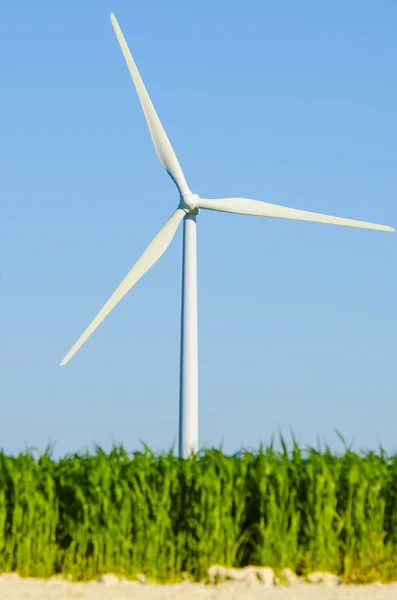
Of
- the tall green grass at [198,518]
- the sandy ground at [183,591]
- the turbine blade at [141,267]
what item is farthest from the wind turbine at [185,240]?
the sandy ground at [183,591]

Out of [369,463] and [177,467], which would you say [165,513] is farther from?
[369,463]

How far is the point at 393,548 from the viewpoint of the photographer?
44.1 ft

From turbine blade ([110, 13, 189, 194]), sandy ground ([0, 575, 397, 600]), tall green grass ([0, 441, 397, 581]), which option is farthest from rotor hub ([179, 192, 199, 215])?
sandy ground ([0, 575, 397, 600])

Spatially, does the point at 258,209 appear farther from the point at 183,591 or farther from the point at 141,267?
the point at 183,591

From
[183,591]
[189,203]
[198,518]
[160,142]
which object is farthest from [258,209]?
[183,591]

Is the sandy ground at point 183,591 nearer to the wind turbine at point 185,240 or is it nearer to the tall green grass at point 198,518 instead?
the tall green grass at point 198,518

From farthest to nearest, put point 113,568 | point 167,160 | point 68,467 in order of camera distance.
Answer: point 167,160 → point 68,467 → point 113,568

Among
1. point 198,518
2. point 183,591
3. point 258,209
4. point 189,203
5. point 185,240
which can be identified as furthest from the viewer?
point 258,209

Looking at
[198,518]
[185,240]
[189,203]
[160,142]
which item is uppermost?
[160,142]

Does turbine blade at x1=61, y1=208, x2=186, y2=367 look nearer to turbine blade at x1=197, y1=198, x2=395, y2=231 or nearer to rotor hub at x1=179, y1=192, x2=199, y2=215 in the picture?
rotor hub at x1=179, y1=192, x2=199, y2=215

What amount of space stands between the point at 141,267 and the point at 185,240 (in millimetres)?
1275

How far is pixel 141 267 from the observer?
23047mm

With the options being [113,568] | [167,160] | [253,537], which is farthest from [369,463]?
[167,160]

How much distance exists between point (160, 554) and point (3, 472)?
9.35 feet
